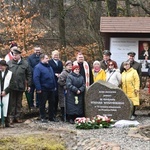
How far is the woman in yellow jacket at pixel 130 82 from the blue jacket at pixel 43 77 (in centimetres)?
193

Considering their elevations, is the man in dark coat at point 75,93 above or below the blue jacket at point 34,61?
below

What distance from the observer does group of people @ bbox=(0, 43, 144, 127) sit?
11.2m

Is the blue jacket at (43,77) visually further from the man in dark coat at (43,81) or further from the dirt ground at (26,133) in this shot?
the dirt ground at (26,133)

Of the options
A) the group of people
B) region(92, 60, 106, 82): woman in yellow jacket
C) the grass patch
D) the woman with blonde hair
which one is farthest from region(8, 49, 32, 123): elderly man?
the grass patch

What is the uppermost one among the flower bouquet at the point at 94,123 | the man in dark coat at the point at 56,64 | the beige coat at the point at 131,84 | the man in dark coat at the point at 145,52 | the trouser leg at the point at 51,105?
the man in dark coat at the point at 145,52

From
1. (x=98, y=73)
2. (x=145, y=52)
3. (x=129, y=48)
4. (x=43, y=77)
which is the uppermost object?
(x=129, y=48)

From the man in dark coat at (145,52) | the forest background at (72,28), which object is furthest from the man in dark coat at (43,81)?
the forest background at (72,28)

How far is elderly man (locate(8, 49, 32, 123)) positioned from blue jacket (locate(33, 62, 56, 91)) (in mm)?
298

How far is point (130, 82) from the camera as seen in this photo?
11867mm

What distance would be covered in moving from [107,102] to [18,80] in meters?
2.37

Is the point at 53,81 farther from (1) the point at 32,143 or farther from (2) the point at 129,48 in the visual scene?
(2) the point at 129,48

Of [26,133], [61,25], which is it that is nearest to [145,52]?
[26,133]

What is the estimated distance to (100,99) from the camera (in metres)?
11.8

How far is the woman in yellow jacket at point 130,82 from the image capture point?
11.9 metres
